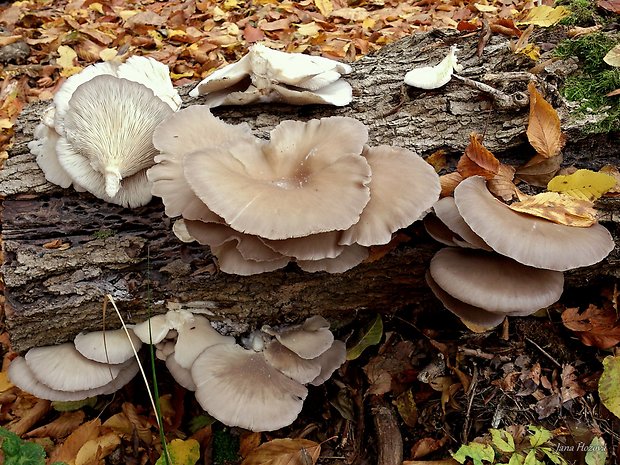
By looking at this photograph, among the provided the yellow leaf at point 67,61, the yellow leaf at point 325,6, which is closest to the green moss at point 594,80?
the yellow leaf at point 325,6

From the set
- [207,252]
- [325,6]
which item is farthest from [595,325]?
[325,6]

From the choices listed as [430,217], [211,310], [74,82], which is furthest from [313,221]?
[74,82]

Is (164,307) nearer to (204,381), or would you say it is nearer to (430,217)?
(204,381)

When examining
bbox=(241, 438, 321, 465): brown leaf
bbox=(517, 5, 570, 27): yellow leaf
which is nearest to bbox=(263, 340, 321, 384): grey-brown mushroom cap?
bbox=(241, 438, 321, 465): brown leaf

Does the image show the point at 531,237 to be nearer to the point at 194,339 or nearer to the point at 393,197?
the point at 393,197

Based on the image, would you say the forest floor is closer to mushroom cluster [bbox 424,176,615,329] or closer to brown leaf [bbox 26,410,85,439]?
brown leaf [bbox 26,410,85,439]
